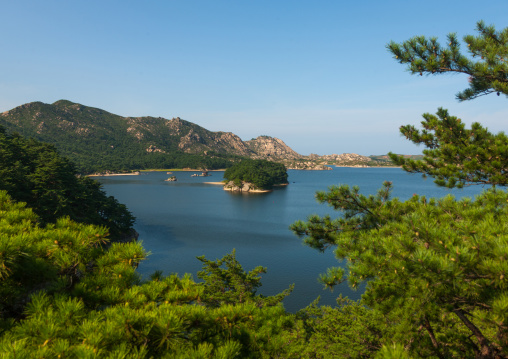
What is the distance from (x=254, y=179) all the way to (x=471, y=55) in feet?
254

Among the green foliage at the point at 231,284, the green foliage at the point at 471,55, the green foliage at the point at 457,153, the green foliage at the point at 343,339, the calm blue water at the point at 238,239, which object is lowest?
the calm blue water at the point at 238,239

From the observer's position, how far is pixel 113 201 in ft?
114

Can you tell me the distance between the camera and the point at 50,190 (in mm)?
26734

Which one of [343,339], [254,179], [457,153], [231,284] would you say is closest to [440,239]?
[343,339]

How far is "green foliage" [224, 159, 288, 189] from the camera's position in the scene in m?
85.5

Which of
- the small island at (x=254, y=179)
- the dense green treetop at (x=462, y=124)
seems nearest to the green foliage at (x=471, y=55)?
the dense green treetop at (x=462, y=124)

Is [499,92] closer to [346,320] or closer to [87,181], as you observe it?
[346,320]

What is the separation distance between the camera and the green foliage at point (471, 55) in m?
7.55

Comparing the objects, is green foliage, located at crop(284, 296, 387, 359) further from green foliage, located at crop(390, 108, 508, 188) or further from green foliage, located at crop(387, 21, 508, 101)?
green foliage, located at crop(387, 21, 508, 101)

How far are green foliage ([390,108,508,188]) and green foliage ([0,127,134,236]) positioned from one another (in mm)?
24349

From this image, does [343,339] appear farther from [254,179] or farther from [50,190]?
[254,179]

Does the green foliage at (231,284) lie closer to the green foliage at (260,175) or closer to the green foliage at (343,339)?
the green foliage at (343,339)

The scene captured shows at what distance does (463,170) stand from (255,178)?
77669mm

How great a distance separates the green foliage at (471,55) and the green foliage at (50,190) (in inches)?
975
